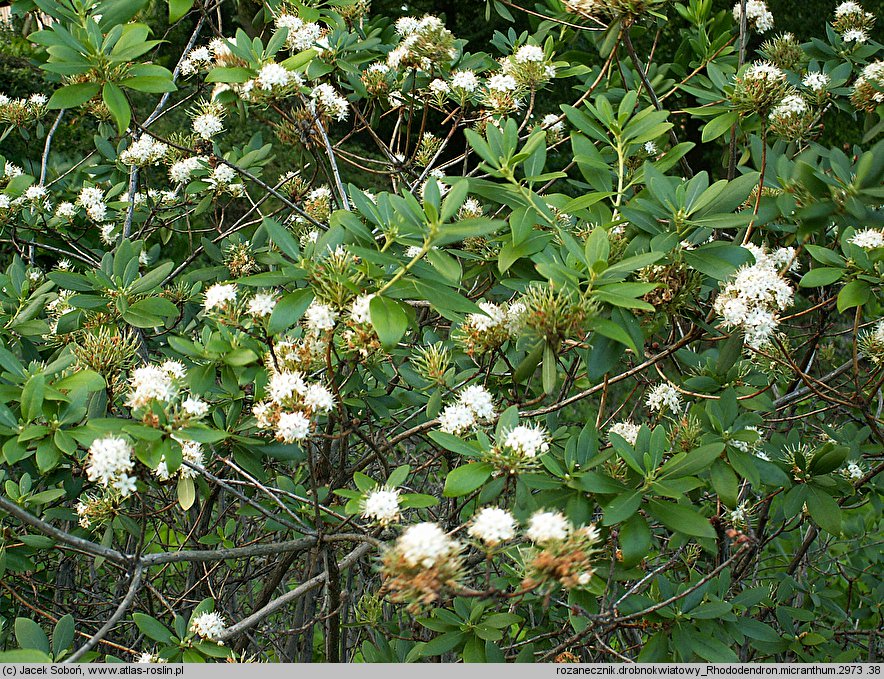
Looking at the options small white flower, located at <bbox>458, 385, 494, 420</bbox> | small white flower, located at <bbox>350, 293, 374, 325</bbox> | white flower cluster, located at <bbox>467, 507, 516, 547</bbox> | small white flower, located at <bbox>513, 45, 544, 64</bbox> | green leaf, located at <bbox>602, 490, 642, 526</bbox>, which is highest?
small white flower, located at <bbox>513, 45, 544, 64</bbox>

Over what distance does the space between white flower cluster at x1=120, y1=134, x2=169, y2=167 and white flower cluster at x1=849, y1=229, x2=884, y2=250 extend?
2.11m

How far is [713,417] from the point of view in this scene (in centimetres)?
154

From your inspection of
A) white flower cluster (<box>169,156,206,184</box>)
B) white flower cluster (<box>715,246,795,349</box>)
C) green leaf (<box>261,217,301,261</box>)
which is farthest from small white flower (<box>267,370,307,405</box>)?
white flower cluster (<box>169,156,206,184</box>)

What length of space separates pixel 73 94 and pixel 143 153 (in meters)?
0.97

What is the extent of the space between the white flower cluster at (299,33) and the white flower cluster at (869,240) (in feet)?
4.62

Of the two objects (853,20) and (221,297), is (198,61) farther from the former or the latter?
(853,20)

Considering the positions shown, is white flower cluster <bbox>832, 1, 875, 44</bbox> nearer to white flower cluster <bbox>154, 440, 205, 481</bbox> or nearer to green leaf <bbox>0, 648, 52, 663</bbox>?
white flower cluster <bbox>154, 440, 205, 481</bbox>

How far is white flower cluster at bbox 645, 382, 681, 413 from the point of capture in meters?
1.76

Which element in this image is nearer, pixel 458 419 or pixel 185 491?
pixel 458 419

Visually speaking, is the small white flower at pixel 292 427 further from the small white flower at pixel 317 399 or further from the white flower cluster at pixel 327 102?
the white flower cluster at pixel 327 102

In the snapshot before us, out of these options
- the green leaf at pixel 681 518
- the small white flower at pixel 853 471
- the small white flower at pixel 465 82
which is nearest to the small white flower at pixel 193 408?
the green leaf at pixel 681 518

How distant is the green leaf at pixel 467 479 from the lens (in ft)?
4.07

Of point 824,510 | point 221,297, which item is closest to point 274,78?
point 221,297

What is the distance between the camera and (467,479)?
125 centimetres
